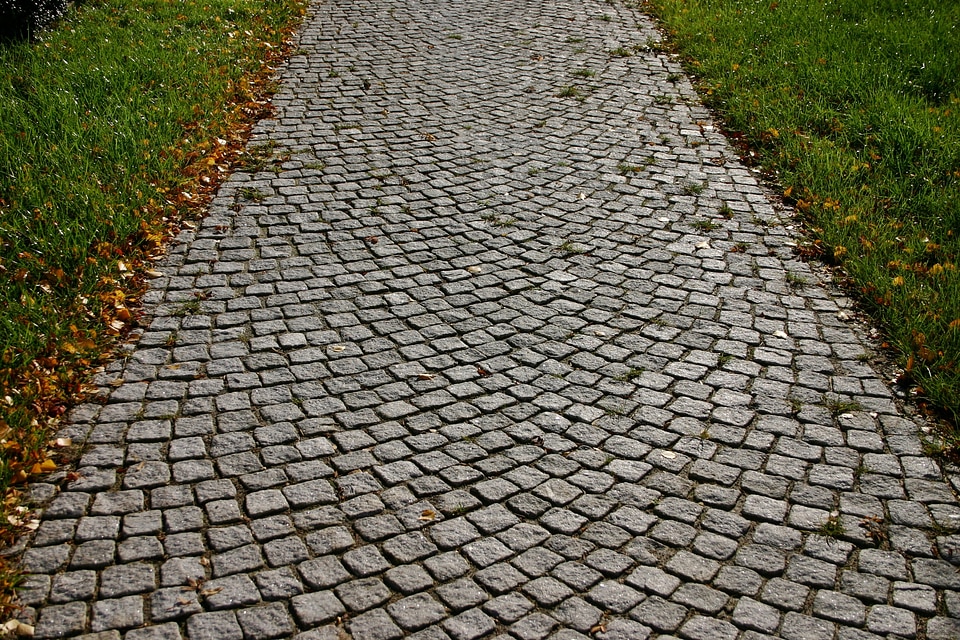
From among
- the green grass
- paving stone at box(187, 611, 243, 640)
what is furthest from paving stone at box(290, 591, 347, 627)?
the green grass

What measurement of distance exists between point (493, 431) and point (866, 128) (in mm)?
5177

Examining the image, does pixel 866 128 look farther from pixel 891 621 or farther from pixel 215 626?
pixel 215 626

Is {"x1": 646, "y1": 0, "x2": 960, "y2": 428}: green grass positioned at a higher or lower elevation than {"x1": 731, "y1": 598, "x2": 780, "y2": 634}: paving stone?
higher

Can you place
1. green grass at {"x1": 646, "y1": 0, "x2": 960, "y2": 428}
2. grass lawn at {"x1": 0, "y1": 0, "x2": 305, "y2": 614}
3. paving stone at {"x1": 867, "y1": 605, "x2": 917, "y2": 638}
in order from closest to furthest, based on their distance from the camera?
1. paving stone at {"x1": 867, "y1": 605, "x2": 917, "y2": 638}
2. grass lawn at {"x1": 0, "y1": 0, "x2": 305, "y2": 614}
3. green grass at {"x1": 646, "y1": 0, "x2": 960, "y2": 428}

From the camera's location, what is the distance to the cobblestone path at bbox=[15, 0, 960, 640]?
362 centimetres

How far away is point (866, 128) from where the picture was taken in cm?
759

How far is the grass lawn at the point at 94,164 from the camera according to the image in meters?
4.68

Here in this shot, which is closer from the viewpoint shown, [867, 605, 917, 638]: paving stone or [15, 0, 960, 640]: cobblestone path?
[867, 605, 917, 638]: paving stone

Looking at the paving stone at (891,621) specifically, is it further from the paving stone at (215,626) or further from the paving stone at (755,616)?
the paving stone at (215,626)

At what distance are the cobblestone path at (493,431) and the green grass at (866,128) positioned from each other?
380mm

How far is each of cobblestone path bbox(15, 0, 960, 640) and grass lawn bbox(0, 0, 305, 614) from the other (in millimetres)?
237

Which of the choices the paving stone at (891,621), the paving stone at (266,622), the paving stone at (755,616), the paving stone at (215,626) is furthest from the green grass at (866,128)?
the paving stone at (215,626)

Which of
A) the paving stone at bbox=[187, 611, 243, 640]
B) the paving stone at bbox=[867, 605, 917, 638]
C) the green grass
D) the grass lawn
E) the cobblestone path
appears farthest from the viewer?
the green grass

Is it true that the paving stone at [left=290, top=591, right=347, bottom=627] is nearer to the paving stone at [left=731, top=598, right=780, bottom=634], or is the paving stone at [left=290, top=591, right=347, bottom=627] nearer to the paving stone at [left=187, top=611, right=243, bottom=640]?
the paving stone at [left=187, top=611, right=243, bottom=640]
